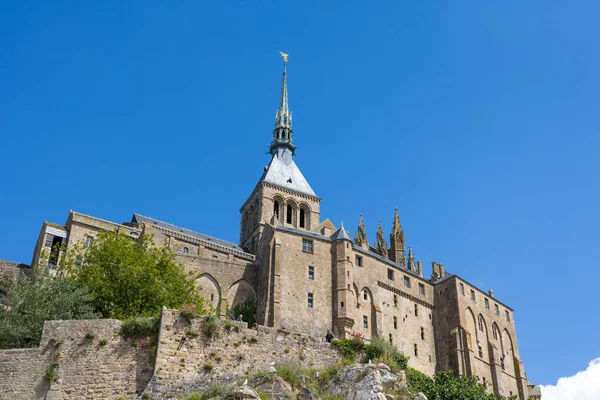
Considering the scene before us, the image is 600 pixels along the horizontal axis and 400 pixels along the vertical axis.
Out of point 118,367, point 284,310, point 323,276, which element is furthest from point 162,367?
point 323,276

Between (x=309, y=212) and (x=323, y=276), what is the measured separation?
26.1 meters

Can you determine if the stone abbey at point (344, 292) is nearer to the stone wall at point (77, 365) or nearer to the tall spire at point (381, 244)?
the tall spire at point (381, 244)

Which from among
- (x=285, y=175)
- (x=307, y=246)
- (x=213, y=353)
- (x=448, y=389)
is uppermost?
(x=285, y=175)

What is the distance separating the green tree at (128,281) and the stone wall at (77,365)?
6363mm

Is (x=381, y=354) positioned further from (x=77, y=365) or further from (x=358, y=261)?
(x=358, y=261)

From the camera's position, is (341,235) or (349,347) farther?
(341,235)

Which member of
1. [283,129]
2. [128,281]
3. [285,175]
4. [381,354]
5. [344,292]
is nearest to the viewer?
[381,354]

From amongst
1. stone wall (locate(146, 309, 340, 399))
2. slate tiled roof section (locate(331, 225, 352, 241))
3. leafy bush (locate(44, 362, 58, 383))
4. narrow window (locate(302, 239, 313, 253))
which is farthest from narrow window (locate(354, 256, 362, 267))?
leafy bush (locate(44, 362, 58, 383))

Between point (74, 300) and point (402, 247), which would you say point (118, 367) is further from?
point (402, 247)

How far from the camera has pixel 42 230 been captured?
55625 millimetres

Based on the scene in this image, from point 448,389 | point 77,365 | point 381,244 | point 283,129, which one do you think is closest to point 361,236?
point 381,244

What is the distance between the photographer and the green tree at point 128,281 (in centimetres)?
3784

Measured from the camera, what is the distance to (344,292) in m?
55.2

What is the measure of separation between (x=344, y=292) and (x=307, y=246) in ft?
16.6
